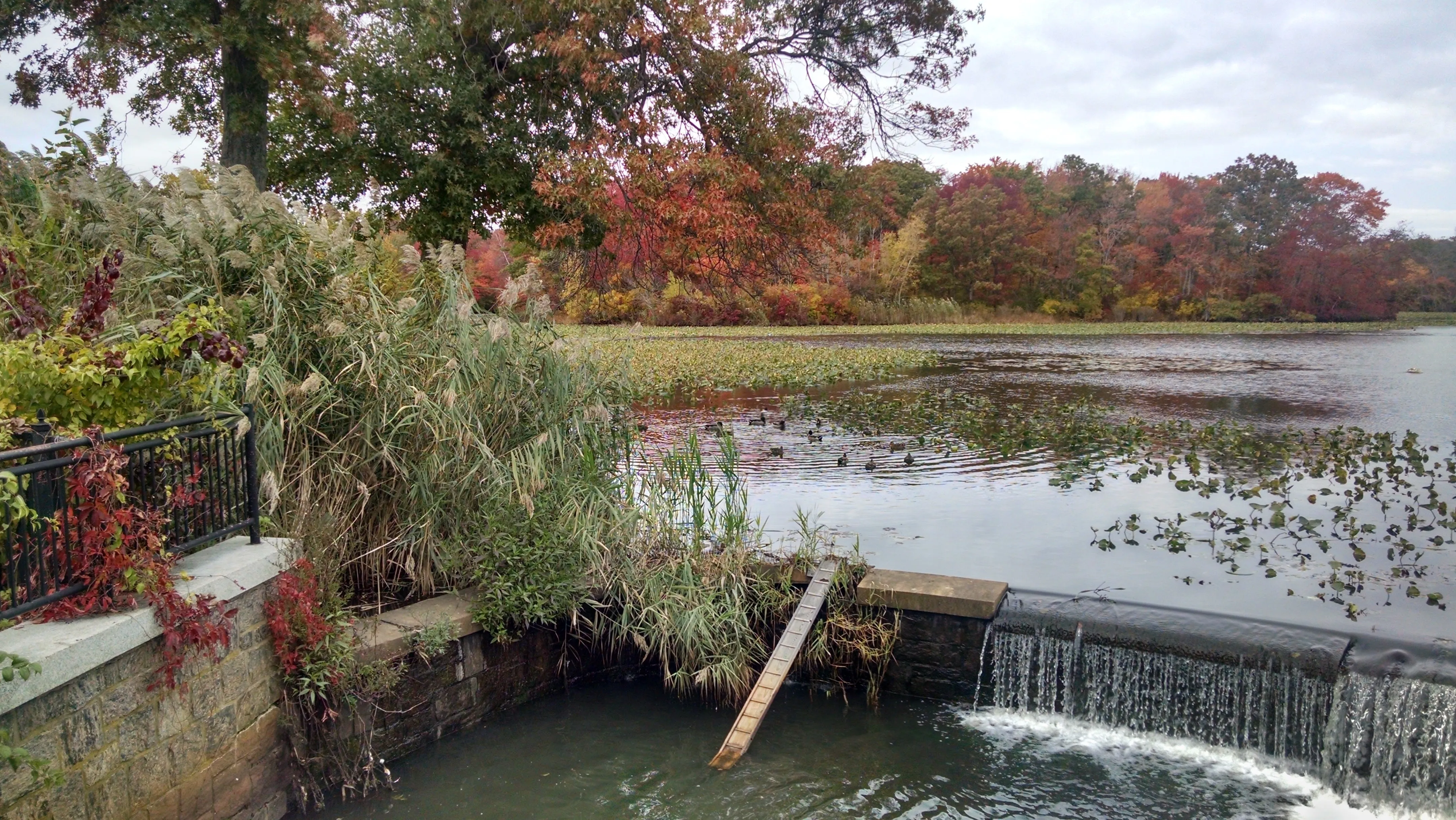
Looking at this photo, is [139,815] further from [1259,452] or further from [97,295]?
[1259,452]

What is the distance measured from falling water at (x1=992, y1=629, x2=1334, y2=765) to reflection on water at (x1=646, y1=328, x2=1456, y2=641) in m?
0.88

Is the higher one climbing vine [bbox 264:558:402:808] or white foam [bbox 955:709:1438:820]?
climbing vine [bbox 264:558:402:808]

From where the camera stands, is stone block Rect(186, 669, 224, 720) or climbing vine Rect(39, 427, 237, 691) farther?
stone block Rect(186, 669, 224, 720)

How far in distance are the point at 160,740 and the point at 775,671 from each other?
9.24 ft

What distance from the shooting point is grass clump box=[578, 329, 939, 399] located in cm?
1714

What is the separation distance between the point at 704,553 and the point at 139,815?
10.5 ft

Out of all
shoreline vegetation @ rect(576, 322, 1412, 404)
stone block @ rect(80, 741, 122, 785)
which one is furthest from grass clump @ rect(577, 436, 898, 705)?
stone block @ rect(80, 741, 122, 785)

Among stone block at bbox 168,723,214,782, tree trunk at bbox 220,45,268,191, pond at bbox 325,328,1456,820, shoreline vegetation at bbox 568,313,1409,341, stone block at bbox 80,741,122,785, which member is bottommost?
pond at bbox 325,328,1456,820

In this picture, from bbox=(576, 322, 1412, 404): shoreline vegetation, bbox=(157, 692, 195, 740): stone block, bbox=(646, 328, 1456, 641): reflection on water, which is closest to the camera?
bbox=(157, 692, 195, 740): stone block

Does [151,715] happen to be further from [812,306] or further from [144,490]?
[812,306]

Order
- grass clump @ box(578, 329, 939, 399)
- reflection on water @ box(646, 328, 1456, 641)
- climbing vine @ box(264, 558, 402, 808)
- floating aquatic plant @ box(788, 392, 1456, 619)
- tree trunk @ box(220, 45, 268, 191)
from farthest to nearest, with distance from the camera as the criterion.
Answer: grass clump @ box(578, 329, 939, 399), tree trunk @ box(220, 45, 268, 191), floating aquatic plant @ box(788, 392, 1456, 619), reflection on water @ box(646, 328, 1456, 641), climbing vine @ box(264, 558, 402, 808)

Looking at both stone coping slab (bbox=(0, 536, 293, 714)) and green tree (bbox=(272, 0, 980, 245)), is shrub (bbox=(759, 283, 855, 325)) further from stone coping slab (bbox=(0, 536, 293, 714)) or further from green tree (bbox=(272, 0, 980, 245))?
stone coping slab (bbox=(0, 536, 293, 714))

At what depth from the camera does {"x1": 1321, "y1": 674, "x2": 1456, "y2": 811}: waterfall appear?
4.44 metres

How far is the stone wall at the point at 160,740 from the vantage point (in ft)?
9.70
